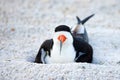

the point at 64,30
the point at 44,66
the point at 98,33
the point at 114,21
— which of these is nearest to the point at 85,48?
the point at 64,30

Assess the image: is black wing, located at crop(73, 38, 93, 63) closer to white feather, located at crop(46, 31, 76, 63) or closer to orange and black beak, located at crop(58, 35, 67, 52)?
white feather, located at crop(46, 31, 76, 63)

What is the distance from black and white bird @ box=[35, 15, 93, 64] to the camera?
155 inches

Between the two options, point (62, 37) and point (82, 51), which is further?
point (82, 51)

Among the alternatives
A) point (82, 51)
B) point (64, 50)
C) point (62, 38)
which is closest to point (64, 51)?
point (64, 50)

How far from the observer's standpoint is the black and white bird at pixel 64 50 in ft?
12.9

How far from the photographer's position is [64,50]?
3924mm

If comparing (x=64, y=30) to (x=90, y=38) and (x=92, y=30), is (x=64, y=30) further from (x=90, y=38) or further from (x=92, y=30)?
(x=92, y=30)

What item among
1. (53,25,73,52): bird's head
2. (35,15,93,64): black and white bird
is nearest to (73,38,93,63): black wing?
(35,15,93,64): black and white bird

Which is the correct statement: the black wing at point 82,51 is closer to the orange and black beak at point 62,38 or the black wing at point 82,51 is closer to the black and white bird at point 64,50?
the black and white bird at point 64,50

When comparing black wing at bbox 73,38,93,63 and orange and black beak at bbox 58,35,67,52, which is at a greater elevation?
orange and black beak at bbox 58,35,67,52

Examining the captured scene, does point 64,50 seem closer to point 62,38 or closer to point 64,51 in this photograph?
point 64,51

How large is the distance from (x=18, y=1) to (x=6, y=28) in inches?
92.9

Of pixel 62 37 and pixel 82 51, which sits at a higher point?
pixel 62 37

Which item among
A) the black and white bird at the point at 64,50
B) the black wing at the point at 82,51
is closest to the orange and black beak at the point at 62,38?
the black and white bird at the point at 64,50
